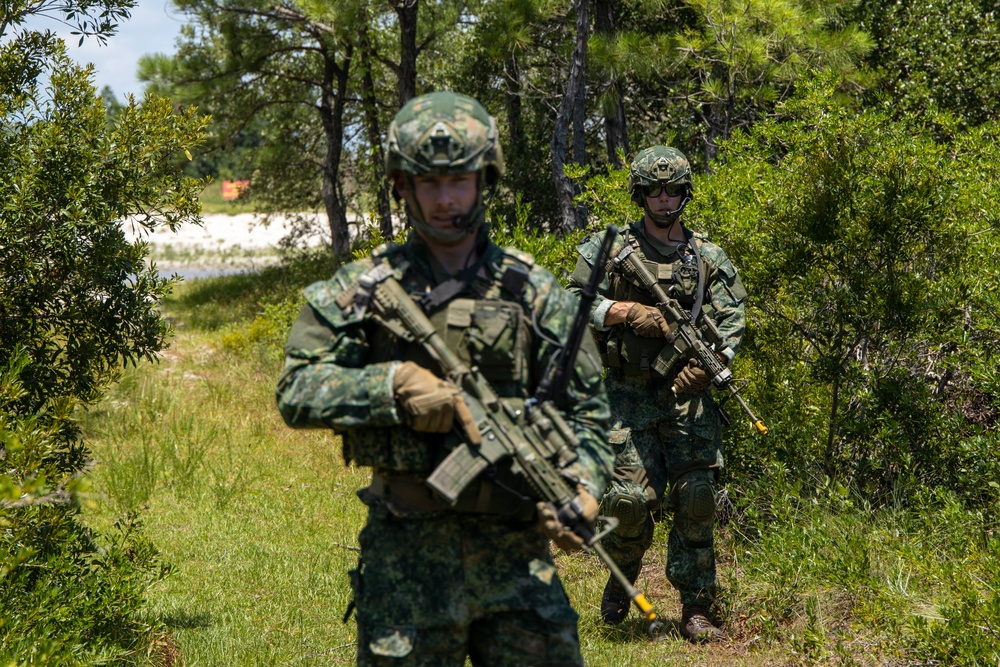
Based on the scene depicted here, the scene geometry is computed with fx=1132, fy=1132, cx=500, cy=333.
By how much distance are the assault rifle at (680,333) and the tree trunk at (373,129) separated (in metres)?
9.68

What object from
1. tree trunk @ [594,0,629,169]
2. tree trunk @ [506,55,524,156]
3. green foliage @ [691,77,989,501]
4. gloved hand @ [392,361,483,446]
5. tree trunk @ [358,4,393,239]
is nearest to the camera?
gloved hand @ [392,361,483,446]

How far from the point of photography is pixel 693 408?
18.3 feet

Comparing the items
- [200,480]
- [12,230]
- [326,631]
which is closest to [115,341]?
[12,230]

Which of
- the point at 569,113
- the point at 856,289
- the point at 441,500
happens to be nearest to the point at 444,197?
the point at 441,500

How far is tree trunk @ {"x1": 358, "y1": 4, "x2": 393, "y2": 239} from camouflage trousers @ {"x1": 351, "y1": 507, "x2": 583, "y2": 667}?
12.1 metres

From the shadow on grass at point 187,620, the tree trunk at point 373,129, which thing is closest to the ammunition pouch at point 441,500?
the shadow on grass at point 187,620

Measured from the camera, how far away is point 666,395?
5609mm

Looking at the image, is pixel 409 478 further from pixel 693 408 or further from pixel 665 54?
pixel 665 54

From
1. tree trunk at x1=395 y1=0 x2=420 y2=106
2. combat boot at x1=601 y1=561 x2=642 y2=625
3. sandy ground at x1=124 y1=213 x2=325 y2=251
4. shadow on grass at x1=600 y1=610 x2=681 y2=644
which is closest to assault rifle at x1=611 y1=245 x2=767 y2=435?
combat boot at x1=601 y1=561 x2=642 y2=625

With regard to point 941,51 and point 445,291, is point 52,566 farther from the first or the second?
point 941,51

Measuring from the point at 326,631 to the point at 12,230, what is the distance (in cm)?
237

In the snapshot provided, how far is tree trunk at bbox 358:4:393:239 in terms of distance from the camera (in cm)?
1547

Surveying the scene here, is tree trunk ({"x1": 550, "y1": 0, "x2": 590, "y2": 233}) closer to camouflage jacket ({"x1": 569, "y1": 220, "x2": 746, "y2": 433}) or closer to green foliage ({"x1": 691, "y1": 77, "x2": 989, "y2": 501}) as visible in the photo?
green foliage ({"x1": 691, "y1": 77, "x2": 989, "y2": 501})

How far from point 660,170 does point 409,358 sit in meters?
2.79
